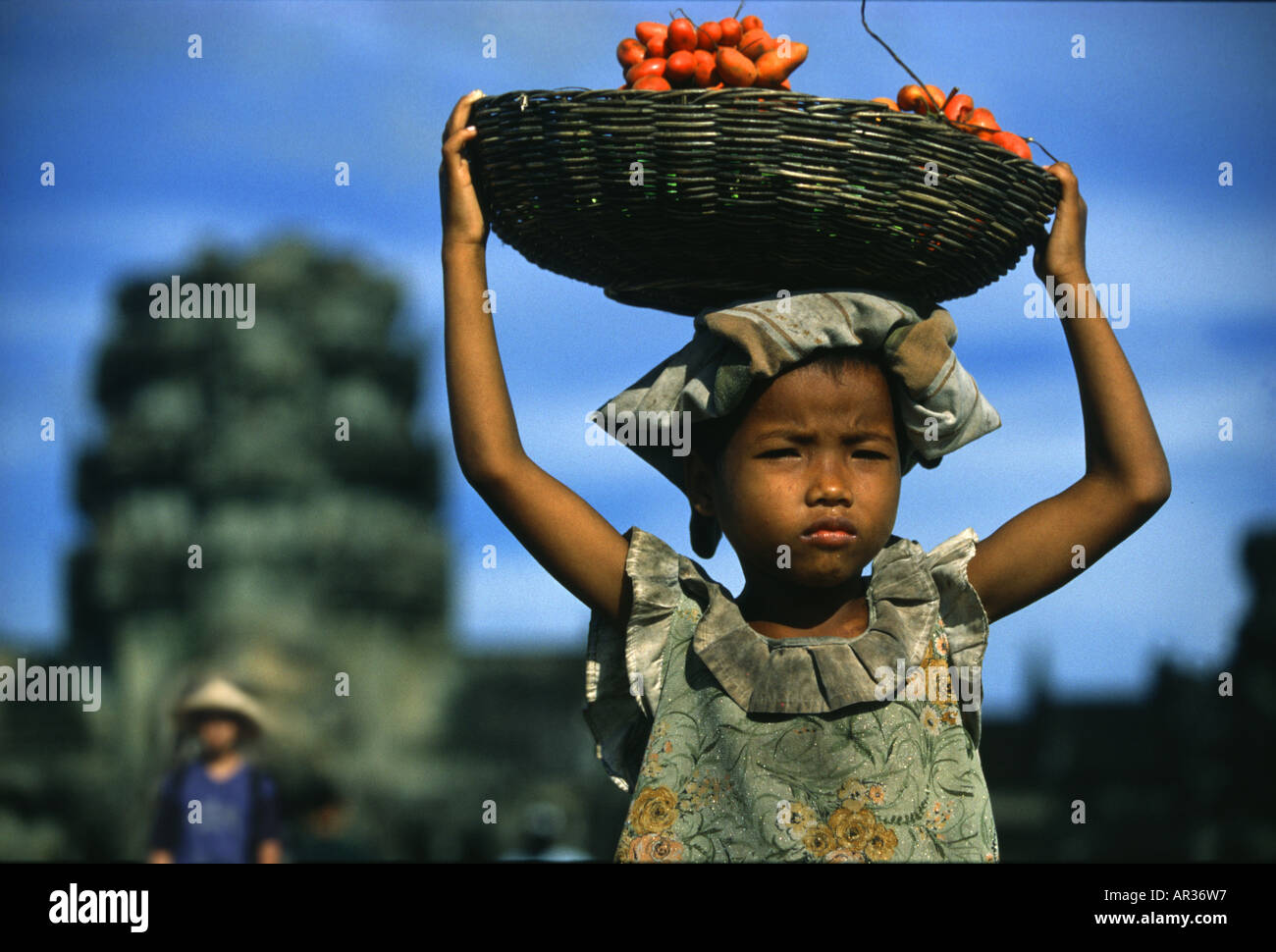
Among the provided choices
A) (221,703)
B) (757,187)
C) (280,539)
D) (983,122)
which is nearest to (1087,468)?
(983,122)

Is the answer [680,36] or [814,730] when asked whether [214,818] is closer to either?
[814,730]

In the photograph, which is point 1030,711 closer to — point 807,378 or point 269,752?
point 269,752

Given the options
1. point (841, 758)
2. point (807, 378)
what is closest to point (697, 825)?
point (841, 758)

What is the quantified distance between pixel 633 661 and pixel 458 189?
908 mm

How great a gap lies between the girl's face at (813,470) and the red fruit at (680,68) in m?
0.55

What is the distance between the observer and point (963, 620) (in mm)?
2562

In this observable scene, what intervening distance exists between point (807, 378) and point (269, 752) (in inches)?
438

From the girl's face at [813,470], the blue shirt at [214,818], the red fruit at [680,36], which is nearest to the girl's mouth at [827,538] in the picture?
the girl's face at [813,470]

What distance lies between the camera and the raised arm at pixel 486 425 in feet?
8.14

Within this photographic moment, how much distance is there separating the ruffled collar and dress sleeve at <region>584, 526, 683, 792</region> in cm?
8

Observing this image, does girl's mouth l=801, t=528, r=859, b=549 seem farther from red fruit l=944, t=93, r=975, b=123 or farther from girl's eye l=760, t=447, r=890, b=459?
red fruit l=944, t=93, r=975, b=123

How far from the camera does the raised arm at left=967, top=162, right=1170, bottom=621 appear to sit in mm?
2523

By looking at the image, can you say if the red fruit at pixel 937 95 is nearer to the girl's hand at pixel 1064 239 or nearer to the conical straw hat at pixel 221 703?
the girl's hand at pixel 1064 239
